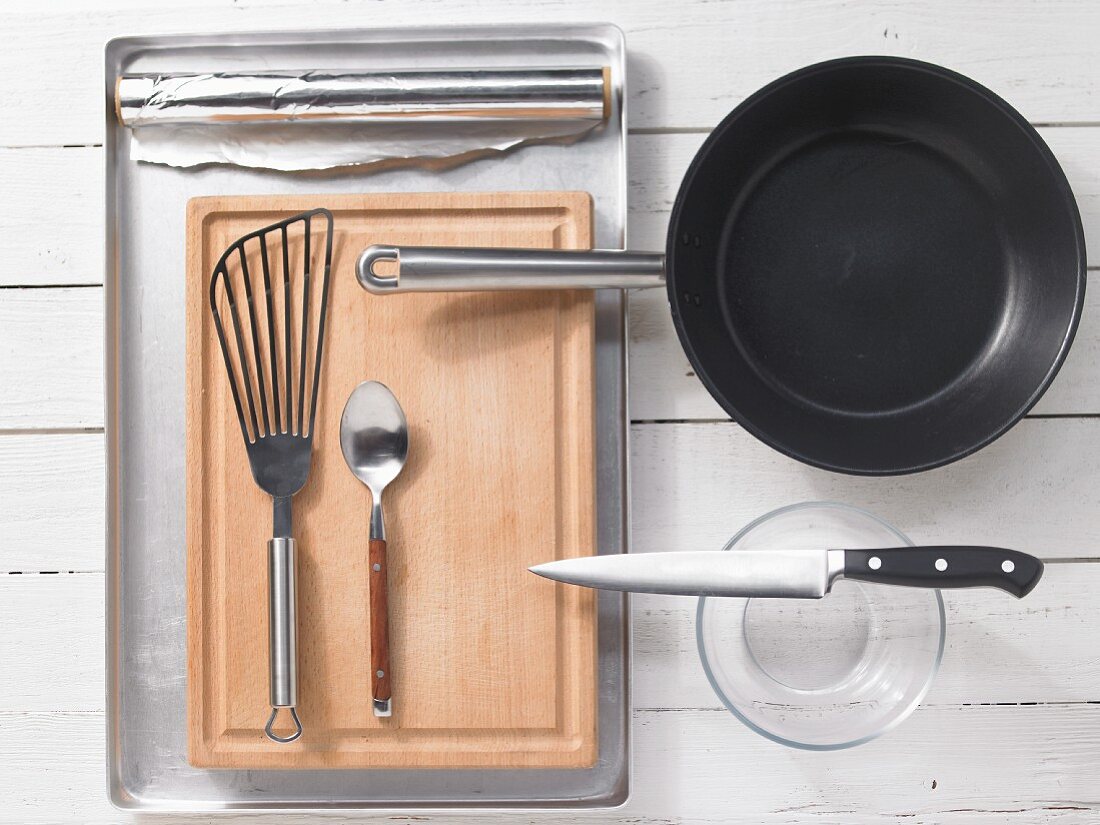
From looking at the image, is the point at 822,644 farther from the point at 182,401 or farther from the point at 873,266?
the point at 182,401

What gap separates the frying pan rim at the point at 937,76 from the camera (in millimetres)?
564

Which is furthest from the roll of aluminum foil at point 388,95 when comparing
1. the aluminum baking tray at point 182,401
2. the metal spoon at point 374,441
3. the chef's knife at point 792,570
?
the chef's knife at point 792,570

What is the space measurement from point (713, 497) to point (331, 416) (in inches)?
10.2

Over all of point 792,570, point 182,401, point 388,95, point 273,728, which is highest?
point 388,95

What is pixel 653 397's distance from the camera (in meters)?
0.62

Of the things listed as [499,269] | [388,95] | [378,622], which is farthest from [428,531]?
[388,95]

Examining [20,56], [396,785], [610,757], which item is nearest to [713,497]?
[610,757]

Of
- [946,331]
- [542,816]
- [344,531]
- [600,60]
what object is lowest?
[542,816]

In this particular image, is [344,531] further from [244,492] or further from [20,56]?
[20,56]

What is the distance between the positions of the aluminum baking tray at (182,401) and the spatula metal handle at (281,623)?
9 cm

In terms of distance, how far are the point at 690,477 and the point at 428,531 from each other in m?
0.18

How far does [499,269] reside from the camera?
0.56m

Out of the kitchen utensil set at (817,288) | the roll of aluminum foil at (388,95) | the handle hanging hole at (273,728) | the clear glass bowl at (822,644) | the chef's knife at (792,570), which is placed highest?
the roll of aluminum foil at (388,95)

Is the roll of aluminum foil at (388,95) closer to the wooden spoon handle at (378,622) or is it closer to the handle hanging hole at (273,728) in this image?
the wooden spoon handle at (378,622)
